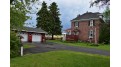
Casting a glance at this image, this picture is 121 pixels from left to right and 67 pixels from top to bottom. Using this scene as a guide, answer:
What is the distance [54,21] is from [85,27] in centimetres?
705

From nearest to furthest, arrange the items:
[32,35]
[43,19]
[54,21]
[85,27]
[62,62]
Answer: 1. [62,62]
2. [32,35]
3. [85,27]
4. [43,19]
5. [54,21]

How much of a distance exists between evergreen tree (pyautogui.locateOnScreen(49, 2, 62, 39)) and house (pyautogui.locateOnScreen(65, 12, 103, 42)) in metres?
2.46

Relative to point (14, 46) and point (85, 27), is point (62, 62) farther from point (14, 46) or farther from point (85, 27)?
point (85, 27)

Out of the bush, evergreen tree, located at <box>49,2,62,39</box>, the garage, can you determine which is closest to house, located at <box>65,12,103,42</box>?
evergreen tree, located at <box>49,2,62,39</box>

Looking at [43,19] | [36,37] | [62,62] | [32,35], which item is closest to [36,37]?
[36,37]

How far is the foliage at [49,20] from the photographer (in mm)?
42778

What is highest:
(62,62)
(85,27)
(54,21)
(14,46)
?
(54,21)

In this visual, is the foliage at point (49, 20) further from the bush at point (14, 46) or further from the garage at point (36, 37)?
the bush at point (14, 46)

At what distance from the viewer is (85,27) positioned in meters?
39.7

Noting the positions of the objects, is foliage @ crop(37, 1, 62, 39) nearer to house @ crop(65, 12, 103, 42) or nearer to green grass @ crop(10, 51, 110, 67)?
house @ crop(65, 12, 103, 42)
